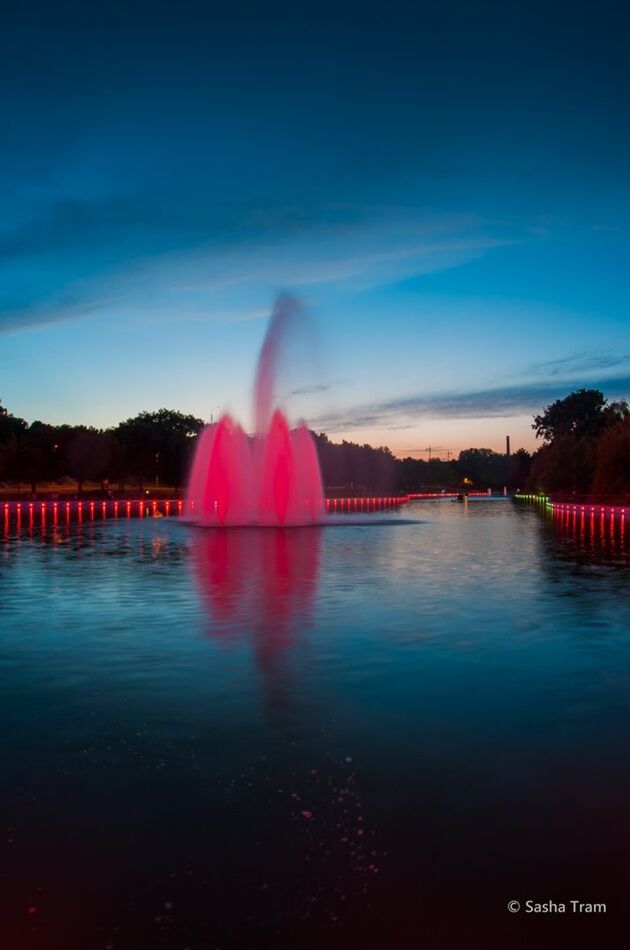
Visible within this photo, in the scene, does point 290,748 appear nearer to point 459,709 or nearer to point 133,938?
point 459,709

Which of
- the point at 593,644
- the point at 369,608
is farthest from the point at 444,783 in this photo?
the point at 369,608

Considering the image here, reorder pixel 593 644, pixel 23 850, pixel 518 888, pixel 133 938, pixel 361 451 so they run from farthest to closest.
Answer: pixel 361 451, pixel 593 644, pixel 23 850, pixel 518 888, pixel 133 938

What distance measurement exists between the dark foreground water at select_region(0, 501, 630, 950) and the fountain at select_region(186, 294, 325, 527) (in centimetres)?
2617

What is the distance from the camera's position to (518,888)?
475cm

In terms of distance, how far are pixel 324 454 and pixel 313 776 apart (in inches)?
5959

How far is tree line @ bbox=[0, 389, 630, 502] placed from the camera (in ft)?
271

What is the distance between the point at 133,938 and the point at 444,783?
2.71 meters

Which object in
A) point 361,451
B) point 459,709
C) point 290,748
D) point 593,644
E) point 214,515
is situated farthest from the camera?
point 361,451

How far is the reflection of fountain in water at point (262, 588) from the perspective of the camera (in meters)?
11.9

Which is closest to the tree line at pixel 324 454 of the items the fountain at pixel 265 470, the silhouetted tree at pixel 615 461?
the silhouetted tree at pixel 615 461

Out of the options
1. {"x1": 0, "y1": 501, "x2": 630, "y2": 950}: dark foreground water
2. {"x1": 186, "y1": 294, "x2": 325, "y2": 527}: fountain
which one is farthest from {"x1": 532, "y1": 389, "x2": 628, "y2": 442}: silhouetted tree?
{"x1": 0, "y1": 501, "x2": 630, "y2": 950}: dark foreground water

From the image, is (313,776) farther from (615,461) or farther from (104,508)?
(104,508)

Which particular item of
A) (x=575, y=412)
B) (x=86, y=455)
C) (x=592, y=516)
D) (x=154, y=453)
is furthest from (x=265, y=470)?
(x=575, y=412)

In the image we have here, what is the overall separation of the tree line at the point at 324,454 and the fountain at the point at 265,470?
95.7ft
